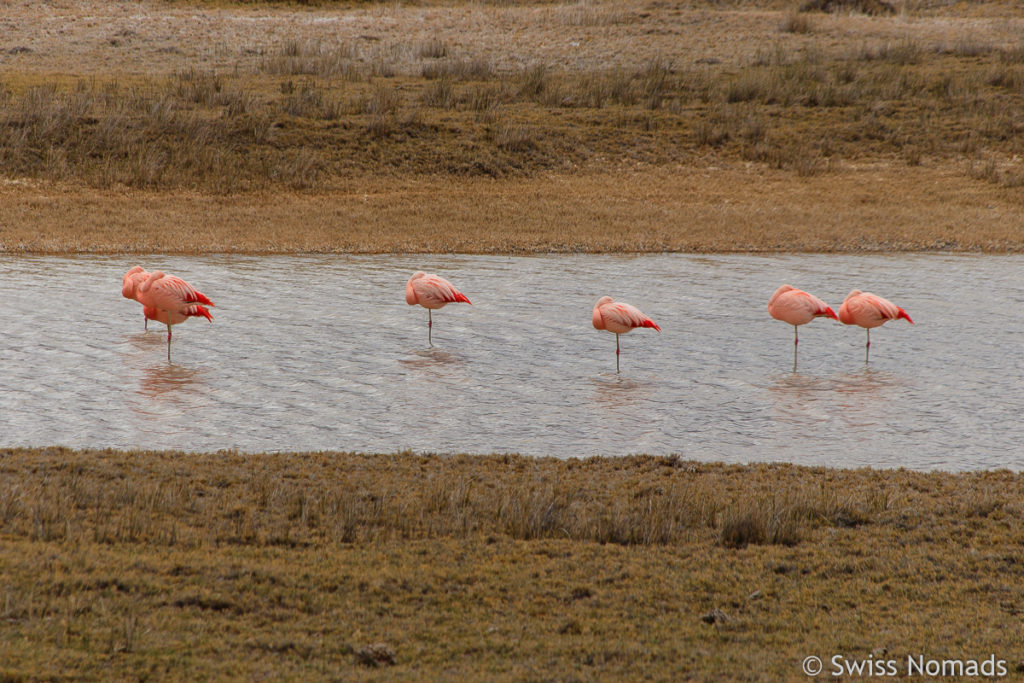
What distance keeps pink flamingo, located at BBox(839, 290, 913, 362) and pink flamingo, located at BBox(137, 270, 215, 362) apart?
21.4 ft

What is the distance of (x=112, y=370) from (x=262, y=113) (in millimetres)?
13050

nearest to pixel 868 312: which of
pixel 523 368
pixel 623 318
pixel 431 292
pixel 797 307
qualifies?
pixel 797 307

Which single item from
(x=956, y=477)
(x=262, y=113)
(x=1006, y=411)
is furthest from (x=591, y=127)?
(x=956, y=477)

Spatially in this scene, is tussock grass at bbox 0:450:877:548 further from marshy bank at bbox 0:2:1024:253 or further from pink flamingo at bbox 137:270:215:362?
marshy bank at bbox 0:2:1024:253

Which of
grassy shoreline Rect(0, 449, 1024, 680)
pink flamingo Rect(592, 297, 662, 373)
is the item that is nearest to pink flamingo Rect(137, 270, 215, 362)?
grassy shoreline Rect(0, 449, 1024, 680)

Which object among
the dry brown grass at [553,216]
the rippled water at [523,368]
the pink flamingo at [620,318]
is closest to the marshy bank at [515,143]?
the dry brown grass at [553,216]

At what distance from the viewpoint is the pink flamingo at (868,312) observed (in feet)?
32.6

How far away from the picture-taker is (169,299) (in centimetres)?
997

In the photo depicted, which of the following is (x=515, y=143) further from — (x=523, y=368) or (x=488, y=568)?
(x=488, y=568)

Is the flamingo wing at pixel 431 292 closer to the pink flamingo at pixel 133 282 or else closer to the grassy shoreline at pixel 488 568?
the pink flamingo at pixel 133 282

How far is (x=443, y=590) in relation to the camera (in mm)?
4695

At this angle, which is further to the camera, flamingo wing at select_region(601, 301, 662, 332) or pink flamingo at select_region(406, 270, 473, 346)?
pink flamingo at select_region(406, 270, 473, 346)

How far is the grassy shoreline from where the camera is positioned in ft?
13.3

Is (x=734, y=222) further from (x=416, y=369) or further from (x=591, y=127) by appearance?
(x=416, y=369)
